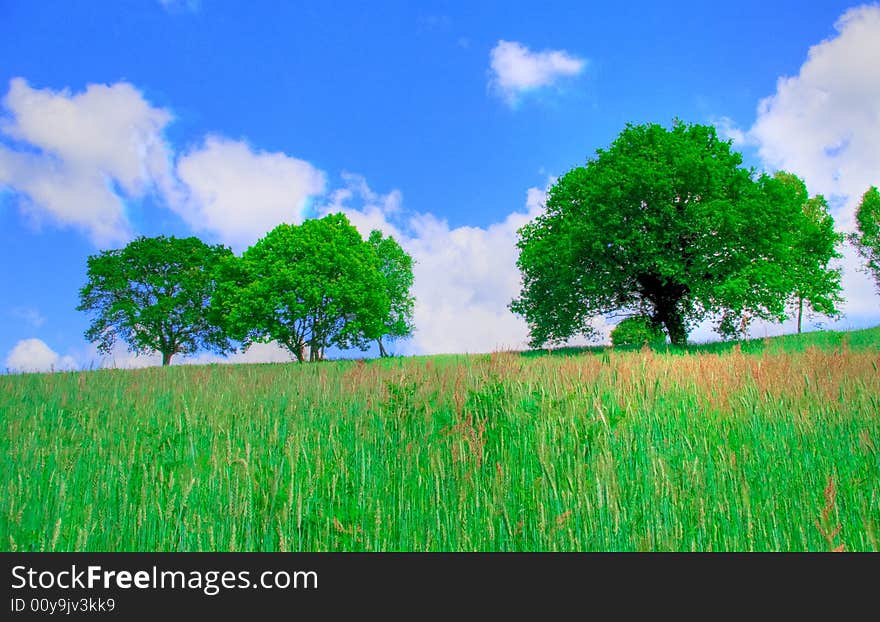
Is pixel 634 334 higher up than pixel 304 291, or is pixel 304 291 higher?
pixel 304 291

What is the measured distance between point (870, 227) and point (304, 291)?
43466 millimetres

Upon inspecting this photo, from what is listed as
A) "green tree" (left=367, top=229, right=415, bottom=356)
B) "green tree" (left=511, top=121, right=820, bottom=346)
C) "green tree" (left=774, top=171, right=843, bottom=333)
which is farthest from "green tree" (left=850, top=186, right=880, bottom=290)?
"green tree" (left=367, top=229, right=415, bottom=356)

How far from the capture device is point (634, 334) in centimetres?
2597

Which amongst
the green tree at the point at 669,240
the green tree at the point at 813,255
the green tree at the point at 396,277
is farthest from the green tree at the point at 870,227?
the green tree at the point at 396,277

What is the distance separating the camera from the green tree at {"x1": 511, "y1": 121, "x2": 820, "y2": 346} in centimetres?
2558

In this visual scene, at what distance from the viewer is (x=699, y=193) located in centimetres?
2652

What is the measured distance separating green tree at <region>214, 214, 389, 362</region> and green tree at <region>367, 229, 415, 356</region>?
332 inches

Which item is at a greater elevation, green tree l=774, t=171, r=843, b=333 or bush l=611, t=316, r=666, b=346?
green tree l=774, t=171, r=843, b=333

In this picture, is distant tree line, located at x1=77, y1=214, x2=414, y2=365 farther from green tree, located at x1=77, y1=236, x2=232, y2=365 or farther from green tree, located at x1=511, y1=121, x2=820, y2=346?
green tree, located at x1=511, y1=121, x2=820, y2=346

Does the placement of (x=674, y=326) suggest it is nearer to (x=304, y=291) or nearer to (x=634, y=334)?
(x=634, y=334)

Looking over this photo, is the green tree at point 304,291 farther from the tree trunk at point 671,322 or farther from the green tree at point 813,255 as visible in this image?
the green tree at point 813,255

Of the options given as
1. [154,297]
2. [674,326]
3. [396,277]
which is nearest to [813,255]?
[674,326]
